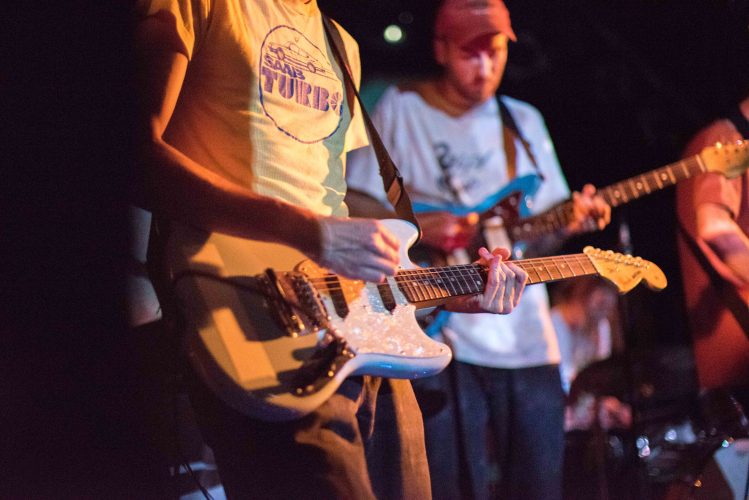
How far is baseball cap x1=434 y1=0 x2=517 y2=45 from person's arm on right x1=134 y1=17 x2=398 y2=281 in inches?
67.1

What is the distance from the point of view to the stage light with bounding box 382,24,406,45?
4.56 metres

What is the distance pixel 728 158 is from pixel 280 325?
2.34 meters

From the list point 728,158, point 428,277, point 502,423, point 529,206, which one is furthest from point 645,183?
point 428,277

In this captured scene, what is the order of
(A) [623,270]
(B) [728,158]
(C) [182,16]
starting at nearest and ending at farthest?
(C) [182,16] < (A) [623,270] < (B) [728,158]

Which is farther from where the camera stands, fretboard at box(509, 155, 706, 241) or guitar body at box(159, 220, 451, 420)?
fretboard at box(509, 155, 706, 241)

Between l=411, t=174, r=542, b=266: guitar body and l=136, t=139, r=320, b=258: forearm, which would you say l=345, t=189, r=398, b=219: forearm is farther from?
l=136, t=139, r=320, b=258: forearm

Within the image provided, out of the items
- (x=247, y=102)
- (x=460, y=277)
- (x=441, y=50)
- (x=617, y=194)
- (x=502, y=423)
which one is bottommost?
(x=502, y=423)

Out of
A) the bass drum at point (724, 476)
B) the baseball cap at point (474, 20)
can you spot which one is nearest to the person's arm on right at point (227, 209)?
the baseball cap at point (474, 20)

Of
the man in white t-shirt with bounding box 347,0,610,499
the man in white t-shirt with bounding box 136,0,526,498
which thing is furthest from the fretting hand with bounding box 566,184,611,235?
the man in white t-shirt with bounding box 136,0,526,498

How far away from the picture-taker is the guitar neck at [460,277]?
6.76ft

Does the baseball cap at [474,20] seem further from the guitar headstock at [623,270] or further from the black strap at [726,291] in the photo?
the black strap at [726,291]

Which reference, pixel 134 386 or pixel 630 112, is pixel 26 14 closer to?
pixel 134 386

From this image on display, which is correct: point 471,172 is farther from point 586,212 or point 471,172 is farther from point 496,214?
point 586,212

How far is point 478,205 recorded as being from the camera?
312 cm
